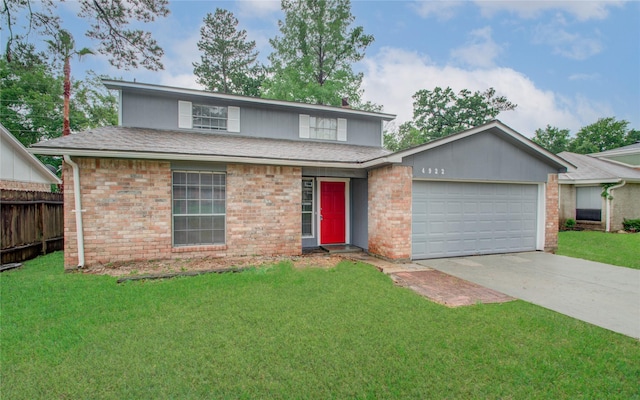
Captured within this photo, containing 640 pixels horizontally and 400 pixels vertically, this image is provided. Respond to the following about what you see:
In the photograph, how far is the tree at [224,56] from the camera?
84.0 ft

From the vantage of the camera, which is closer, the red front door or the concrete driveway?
the concrete driveway

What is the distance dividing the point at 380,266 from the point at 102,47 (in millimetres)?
7531

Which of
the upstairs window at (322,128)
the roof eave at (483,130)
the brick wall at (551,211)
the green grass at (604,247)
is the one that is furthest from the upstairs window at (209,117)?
the green grass at (604,247)

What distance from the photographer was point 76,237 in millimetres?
6789

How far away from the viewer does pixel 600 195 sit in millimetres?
14391

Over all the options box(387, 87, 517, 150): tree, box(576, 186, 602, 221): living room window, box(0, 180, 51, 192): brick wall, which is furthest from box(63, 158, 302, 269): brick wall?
box(387, 87, 517, 150): tree

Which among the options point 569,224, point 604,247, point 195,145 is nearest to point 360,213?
point 195,145

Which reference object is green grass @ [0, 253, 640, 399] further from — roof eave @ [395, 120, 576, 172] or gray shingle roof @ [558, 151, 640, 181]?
gray shingle roof @ [558, 151, 640, 181]

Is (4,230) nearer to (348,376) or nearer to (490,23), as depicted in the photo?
(348,376)

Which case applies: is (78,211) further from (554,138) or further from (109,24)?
(554,138)

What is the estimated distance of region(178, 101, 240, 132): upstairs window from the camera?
995cm

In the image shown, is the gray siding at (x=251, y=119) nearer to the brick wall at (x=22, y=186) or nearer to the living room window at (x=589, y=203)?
the brick wall at (x=22, y=186)

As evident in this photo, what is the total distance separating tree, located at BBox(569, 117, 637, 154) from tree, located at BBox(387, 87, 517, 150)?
1179 centimetres

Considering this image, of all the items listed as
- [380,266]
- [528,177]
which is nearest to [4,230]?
[380,266]
